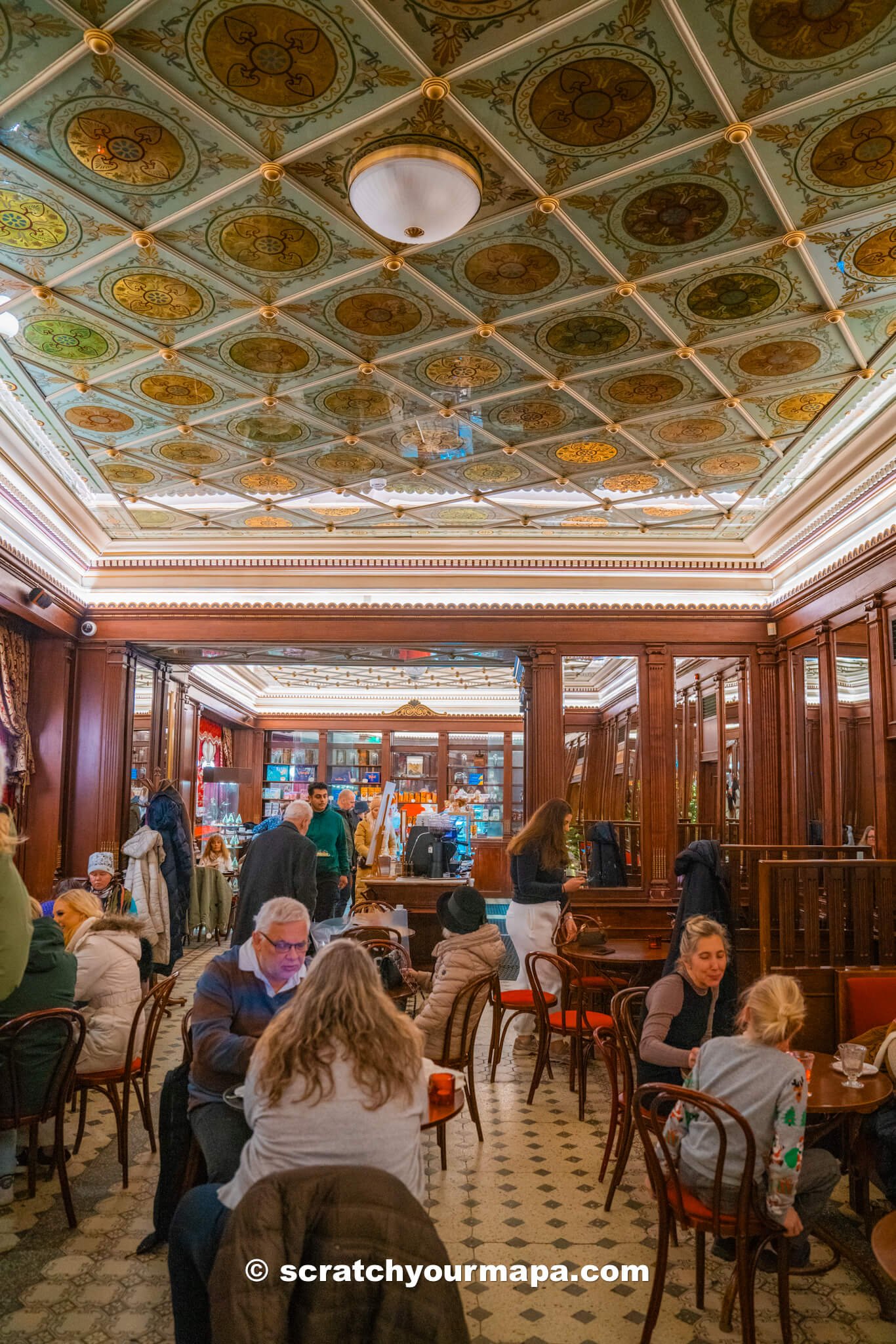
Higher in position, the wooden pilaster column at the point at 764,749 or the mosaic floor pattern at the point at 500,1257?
the wooden pilaster column at the point at 764,749

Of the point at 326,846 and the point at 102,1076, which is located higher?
the point at 326,846

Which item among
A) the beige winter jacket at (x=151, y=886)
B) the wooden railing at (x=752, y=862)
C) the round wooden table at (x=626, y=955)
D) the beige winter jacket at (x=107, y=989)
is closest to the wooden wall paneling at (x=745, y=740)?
the wooden railing at (x=752, y=862)

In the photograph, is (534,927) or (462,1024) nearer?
(462,1024)

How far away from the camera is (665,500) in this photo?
8898mm

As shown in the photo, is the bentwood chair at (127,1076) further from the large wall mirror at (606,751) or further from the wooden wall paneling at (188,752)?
the wooden wall paneling at (188,752)

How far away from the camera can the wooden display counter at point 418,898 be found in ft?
28.6

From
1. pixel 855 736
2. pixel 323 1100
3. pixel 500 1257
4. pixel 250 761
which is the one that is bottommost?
pixel 500 1257

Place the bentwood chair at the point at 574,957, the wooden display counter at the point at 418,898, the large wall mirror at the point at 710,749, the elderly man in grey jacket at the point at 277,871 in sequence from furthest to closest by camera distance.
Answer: the large wall mirror at the point at 710,749 < the wooden display counter at the point at 418,898 < the bentwood chair at the point at 574,957 < the elderly man in grey jacket at the point at 277,871

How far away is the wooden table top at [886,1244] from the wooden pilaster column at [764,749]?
24.9ft

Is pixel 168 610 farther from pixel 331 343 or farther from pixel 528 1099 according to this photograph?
pixel 528 1099

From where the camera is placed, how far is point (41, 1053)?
12.5 feet

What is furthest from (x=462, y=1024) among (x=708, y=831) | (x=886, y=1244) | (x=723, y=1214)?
(x=708, y=831)

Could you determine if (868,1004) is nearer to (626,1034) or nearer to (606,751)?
(626,1034)

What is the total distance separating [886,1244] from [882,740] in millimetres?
5433
